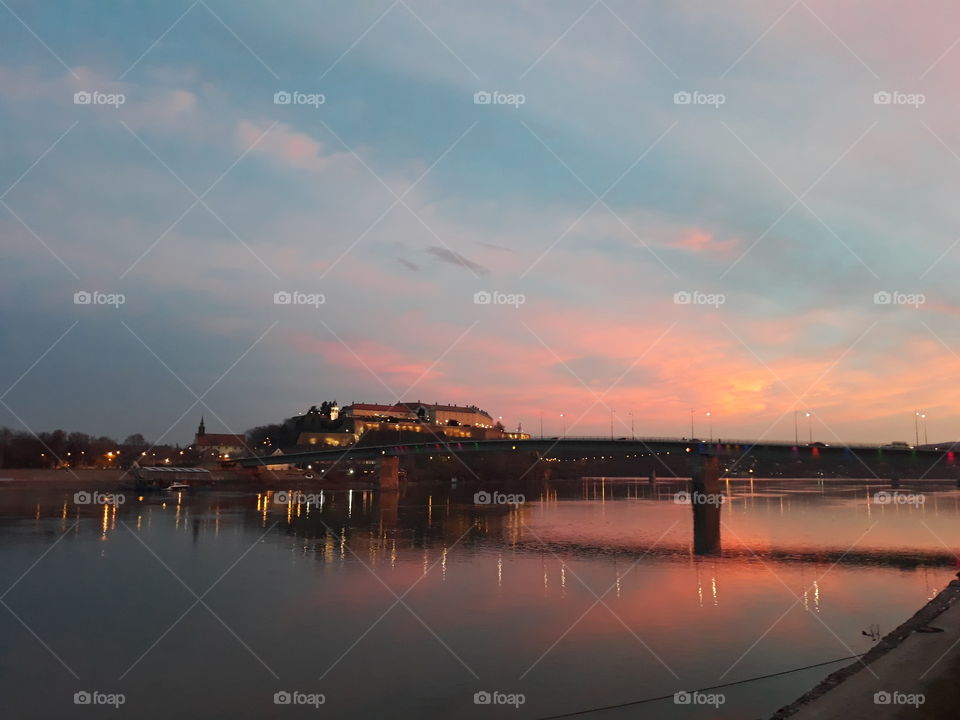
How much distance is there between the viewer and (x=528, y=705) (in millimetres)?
Result: 14391

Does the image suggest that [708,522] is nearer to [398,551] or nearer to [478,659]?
[398,551]

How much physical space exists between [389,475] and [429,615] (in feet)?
279

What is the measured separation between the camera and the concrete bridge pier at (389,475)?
10375 cm

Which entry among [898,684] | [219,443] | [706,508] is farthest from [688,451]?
[219,443]

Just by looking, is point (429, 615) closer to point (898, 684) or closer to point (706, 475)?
point (898, 684)

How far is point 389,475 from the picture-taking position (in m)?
106

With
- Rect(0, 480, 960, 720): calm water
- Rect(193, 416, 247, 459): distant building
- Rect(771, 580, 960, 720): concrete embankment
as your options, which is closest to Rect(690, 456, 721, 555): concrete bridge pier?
Rect(0, 480, 960, 720): calm water

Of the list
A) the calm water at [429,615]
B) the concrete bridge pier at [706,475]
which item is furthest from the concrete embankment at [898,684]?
the concrete bridge pier at [706,475]

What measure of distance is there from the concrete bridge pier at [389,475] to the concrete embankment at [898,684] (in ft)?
293

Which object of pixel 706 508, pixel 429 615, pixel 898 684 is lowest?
pixel 706 508

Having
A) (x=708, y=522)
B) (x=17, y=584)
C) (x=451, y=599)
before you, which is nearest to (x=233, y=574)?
(x=17, y=584)

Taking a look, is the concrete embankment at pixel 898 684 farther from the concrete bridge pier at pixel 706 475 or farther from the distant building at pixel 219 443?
the distant building at pixel 219 443

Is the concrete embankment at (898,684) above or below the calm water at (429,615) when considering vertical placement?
above

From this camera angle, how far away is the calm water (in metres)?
15.2
